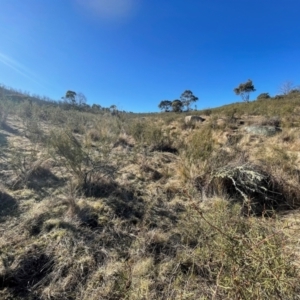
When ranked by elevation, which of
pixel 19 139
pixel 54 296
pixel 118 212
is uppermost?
pixel 19 139

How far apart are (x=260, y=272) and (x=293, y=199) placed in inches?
93.3

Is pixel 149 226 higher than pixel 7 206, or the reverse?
pixel 7 206

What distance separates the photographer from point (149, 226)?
105 inches

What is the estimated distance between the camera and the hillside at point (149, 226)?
4.47 ft

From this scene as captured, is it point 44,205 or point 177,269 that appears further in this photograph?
point 44,205

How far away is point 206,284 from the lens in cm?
170

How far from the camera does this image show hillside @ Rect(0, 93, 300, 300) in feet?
4.47

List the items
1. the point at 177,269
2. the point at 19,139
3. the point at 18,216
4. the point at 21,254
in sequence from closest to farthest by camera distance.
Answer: the point at 177,269 < the point at 21,254 < the point at 18,216 < the point at 19,139

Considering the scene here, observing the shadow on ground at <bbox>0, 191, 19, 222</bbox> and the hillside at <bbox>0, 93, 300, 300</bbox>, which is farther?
the shadow on ground at <bbox>0, 191, 19, 222</bbox>

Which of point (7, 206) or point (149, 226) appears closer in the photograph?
point (149, 226)

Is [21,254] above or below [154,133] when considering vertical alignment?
below

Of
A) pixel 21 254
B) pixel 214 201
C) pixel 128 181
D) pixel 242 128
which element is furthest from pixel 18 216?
pixel 242 128

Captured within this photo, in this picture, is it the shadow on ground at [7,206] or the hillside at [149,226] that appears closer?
the hillside at [149,226]

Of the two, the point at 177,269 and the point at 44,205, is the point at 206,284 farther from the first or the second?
the point at 44,205
